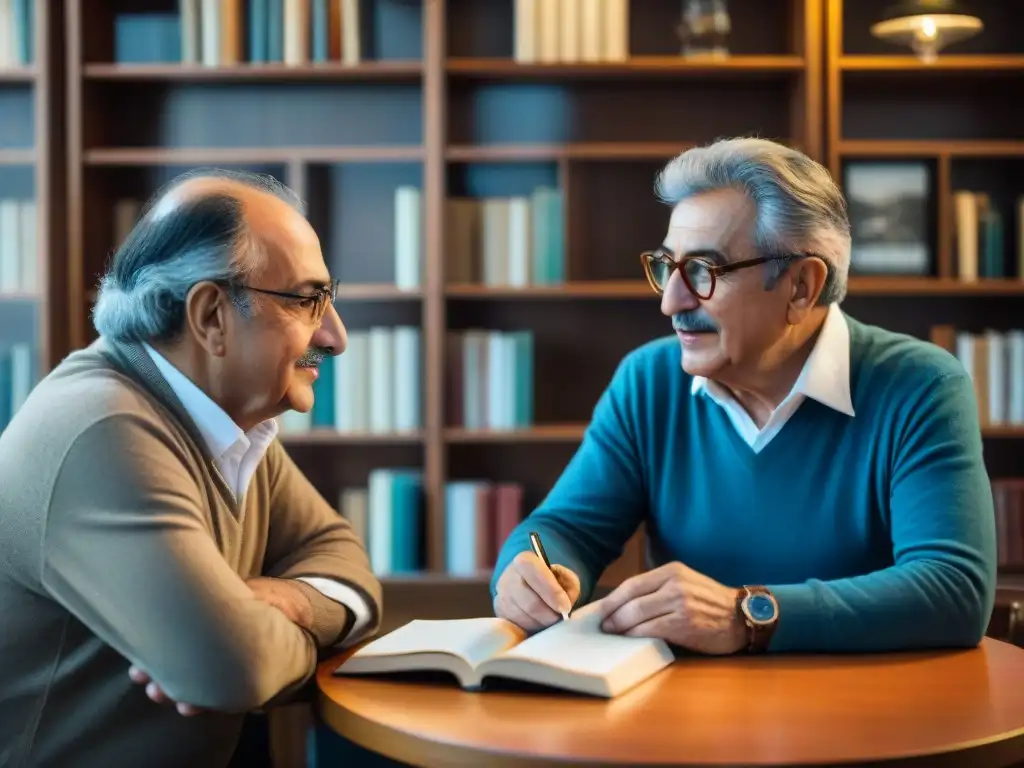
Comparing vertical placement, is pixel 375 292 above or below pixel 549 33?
below

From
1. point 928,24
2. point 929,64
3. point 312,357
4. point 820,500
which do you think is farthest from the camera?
point 929,64

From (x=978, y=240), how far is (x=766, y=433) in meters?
2.21

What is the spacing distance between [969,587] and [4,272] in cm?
306

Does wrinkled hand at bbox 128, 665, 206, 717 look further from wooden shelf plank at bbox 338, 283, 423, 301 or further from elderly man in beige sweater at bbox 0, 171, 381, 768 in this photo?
wooden shelf plank at bbox 338, 283, 423, 301

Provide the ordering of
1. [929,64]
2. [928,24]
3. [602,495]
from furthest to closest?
[929,64], [928,24], [602,495]

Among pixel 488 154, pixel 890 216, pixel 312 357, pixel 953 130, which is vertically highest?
pixel 953 130

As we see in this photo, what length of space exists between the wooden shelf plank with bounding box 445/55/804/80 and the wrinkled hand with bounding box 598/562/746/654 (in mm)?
2417

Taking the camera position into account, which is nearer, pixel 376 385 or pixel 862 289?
pixel 862 289

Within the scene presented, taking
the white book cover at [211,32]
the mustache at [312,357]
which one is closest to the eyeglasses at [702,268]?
the mustache at [312,357]

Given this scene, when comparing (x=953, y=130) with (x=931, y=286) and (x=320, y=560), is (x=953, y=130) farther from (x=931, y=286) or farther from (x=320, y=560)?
(x=320, y=560)

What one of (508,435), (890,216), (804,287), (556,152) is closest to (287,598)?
(804,287)

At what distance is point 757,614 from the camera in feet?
5.30

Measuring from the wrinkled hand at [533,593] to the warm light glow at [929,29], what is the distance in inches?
93.8

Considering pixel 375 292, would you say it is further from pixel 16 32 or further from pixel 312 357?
pixel 312 357
